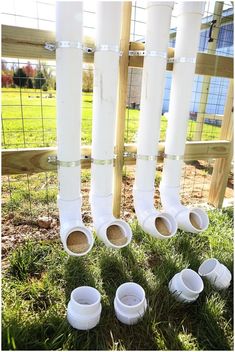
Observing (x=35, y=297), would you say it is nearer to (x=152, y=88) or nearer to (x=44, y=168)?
(x=44, y=168)

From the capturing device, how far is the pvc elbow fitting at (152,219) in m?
1.72

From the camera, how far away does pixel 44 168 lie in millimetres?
1755

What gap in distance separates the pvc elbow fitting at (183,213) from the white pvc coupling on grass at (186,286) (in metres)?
0.28

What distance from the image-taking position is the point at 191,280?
5.48 ft

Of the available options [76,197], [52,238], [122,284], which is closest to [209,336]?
[122,284]

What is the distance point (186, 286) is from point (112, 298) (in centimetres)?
41

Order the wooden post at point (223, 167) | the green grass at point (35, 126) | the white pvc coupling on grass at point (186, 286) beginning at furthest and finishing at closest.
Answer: the green grass at point (35, 126) → the wooden post at point (223, 167) → the white pvc coupling on grass at point (186, 286)

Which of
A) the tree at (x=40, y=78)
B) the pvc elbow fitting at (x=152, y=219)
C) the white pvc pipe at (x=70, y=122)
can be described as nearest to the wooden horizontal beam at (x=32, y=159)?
the white pvc pipe at (x=70, y=122)

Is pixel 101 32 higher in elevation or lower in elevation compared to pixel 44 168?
higher

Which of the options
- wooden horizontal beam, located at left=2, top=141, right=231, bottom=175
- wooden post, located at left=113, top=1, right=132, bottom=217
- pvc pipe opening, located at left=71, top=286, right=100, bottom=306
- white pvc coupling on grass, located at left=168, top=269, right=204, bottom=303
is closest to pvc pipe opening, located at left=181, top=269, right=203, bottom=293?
white pvc coupling on grass, located at left=168, top=269, right=204, bottom=303

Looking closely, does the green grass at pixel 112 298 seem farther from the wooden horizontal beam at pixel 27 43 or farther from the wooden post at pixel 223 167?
the wooden horizontal beam at pixel 27 43

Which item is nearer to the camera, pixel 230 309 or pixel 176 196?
pixel 230 309

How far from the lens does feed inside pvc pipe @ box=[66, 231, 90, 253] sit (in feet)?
4.99

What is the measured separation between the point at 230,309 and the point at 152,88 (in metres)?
1.31
